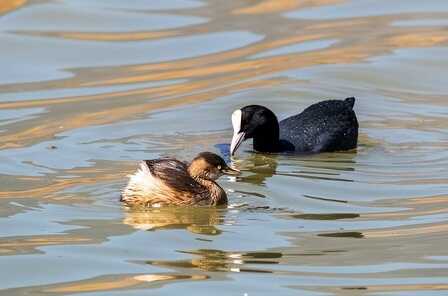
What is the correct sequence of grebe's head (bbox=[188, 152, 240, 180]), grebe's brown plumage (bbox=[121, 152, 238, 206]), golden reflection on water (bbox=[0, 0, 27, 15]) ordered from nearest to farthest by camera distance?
1. grebe's brown plumage (bbox=[121, 152, 238, 206])
2. grebe's head (bbox=[188, 152, 240, 180])
3. golden reflection on water (bbox=[0, 0, 27, 15])

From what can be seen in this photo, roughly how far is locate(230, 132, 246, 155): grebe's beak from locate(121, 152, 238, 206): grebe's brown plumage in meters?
2.33

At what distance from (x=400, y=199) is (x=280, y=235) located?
1.58m

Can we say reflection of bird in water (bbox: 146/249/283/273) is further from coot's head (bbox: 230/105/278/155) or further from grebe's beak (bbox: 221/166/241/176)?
coot's head (bbox: 230/105/278/155)

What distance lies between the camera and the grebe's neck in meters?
10.3

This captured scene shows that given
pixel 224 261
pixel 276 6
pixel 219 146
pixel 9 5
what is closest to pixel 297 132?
pixel 219 146

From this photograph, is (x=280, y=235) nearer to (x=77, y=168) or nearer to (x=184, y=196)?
(x=184, y=196)

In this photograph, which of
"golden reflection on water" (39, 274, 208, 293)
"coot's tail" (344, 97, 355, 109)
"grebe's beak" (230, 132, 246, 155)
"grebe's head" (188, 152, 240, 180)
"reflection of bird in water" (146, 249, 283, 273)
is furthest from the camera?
"coot's tail" (344, 97, 355, 109)

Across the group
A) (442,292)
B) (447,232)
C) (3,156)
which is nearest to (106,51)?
(3,156)

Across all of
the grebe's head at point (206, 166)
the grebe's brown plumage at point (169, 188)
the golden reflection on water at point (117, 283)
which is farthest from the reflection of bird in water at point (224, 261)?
the grebe's head at point (206, 166)

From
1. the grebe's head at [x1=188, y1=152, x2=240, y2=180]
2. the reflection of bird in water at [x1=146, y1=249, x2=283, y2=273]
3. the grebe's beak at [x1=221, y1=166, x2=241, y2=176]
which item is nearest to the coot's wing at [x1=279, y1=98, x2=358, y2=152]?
the grebe's beak at [x1=221, y1=166, x2=241, y2=176]

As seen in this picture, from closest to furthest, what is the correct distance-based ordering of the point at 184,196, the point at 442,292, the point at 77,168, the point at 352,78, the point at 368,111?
the point at 442,292 < the point at 184,196 < the point at 77,168 < the point at 368,111 < the point at 352,78

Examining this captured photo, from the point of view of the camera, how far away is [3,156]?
40.1ft

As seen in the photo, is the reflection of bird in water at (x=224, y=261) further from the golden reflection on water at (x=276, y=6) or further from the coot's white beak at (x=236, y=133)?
the golden reflection on water at (x=276, y=6)

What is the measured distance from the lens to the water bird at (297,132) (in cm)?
1315
